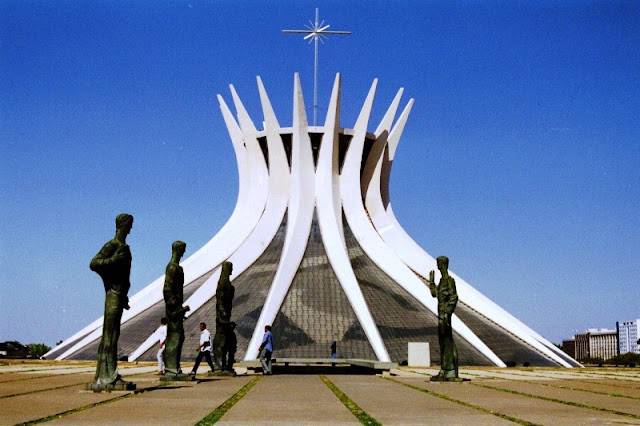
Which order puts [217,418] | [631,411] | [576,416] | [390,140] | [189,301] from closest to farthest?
1. [217,418]
2. [576,416]
3. [631,411]
4. [189,301]
5. [390,140]

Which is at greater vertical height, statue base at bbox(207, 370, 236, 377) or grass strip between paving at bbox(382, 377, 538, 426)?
grass strip between paving at bbox(382, 377, 538, 426)

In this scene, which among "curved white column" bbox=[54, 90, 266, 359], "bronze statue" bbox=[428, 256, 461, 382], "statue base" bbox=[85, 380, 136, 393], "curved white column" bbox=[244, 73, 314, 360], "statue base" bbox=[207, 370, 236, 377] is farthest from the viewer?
"curved white column" bbox=[54, 90, 266, 359]

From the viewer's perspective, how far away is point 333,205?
121ft

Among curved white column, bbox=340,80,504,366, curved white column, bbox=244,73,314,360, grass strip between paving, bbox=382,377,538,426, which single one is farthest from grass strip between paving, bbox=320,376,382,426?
curved white column, bbox=340,80,504,366

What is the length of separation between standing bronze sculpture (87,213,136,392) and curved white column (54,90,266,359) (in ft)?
78.0

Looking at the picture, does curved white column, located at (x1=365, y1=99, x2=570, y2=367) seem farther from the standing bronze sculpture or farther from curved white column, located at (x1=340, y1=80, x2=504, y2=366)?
the standing bronze sculpture

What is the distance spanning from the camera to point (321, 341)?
30.1 meters

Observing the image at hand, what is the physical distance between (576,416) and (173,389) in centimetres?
653

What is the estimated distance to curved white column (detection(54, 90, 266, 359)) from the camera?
3634cm

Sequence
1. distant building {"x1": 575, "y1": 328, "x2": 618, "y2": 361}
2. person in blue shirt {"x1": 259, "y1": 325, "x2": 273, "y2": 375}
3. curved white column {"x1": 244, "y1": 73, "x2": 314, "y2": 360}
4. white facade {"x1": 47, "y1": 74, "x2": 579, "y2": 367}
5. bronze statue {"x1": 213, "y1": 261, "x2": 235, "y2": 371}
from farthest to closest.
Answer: distant building {"x1": 575, "y1": 328, "x2": 618, "y2": 361}, curved white column {"x1": 244, "y1": 73, "x2": 314, "y2": 360}, white facade {"x1": 47, "y1": 74, "x2": 579, "y2": 367}, person in blue shirt {"x1": 259, "y1": 325, "x2": 273, "y2": 375}, bronze statue {"x1": 213, "y1": 261, "x2": 235, "y2": 371}

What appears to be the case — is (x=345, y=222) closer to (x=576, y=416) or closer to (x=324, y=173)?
(x=324, y=173)

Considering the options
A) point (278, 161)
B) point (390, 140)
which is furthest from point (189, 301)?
point (390, 140)

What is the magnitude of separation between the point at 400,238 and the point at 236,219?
835cm

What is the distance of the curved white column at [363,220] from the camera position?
112ft
